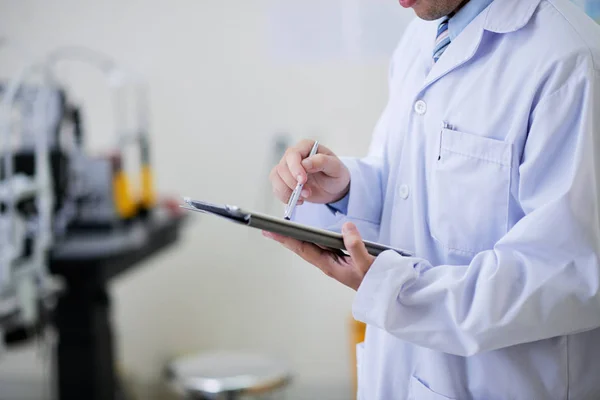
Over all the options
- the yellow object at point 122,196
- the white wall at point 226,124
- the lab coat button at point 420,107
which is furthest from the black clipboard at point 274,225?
the white wall at point 226,124

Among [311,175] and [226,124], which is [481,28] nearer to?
[311,175]

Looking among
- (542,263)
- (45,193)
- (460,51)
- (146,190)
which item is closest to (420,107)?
Answer: (460,51)

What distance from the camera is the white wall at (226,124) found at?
9.54 ft

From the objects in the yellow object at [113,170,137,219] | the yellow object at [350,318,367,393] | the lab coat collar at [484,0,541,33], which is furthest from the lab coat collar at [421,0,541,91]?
the yellow object at [350,318,367,393]

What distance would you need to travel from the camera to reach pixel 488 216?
3.15 ft

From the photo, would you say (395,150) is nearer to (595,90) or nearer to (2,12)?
(595,90)

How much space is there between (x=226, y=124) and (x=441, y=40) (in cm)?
197

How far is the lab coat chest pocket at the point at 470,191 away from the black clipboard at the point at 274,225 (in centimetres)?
13

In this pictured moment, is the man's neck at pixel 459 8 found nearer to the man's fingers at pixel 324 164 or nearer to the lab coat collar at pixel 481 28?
the lab coat collar at pixel 481 28

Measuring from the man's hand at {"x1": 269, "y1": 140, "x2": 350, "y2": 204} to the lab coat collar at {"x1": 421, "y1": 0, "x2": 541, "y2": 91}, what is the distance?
19 centimetres

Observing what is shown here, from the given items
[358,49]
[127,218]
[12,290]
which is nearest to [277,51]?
[358,49]

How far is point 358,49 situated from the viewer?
2.88 meters

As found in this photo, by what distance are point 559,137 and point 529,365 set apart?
0.32 meters

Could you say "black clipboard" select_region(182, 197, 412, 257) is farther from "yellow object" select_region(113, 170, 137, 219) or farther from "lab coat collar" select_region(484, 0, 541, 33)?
"yellow object" select_region(113, 170, 137, 219)
